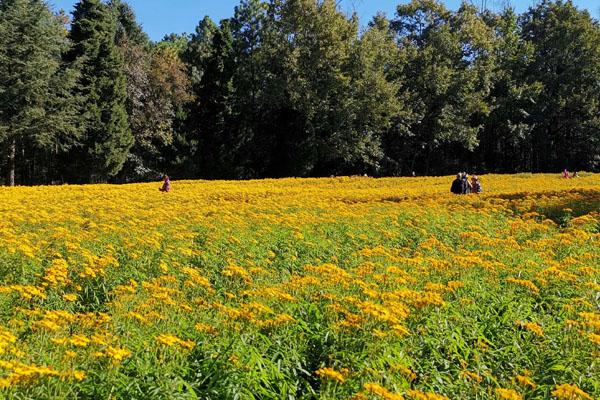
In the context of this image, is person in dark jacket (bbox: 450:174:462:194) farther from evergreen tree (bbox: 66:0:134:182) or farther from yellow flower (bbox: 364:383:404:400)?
evergreen tree (bbox: 66:0:134:182)

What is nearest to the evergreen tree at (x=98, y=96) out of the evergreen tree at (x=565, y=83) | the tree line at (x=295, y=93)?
the tree line at (x=295, y=93)

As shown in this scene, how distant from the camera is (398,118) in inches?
1868

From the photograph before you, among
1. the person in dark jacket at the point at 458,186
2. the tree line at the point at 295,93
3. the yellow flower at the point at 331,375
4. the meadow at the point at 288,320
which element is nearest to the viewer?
the yellow flower at the point at 331,375

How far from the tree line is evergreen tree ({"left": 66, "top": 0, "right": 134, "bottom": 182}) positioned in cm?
11

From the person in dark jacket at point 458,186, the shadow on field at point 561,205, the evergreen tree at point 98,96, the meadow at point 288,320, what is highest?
the evergreen tree at point 98,96

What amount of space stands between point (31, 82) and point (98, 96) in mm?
5375

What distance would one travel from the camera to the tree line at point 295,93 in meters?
39.2

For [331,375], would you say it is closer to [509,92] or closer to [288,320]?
[288,320]

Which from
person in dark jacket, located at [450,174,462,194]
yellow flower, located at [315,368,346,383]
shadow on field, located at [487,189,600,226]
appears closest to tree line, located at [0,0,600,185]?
person in dark jacket, located at [450,174,462,194]

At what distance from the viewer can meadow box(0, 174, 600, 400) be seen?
3.24 m

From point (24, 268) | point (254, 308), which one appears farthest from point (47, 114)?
point (254, 308)

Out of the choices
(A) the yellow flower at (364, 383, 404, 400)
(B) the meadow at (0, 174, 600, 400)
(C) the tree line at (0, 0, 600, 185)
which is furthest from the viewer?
(C) the tree line at (0, 0, 600, 185)

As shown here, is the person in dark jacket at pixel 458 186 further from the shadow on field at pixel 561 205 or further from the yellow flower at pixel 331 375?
the yellow flower at pixel 331 375

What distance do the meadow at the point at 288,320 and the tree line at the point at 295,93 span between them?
3402cm
